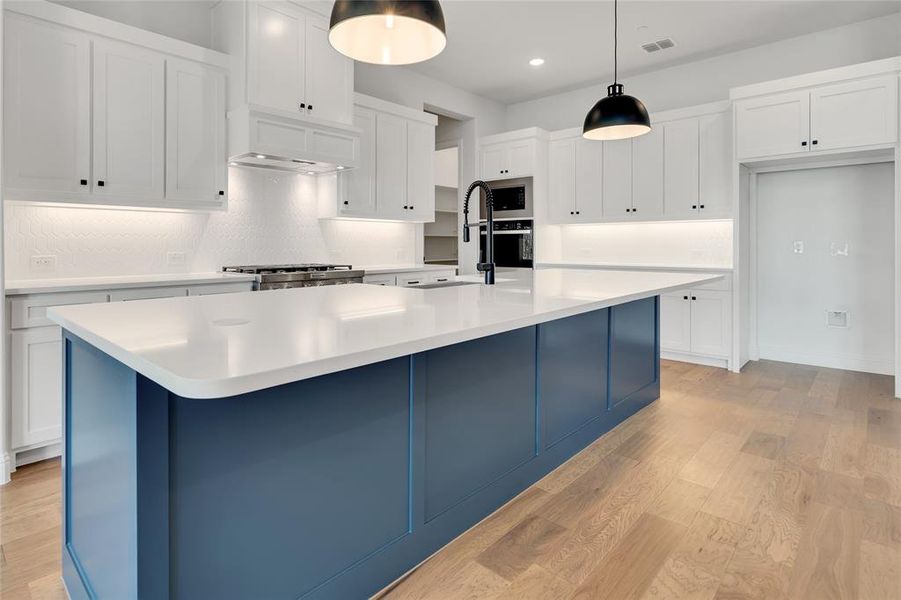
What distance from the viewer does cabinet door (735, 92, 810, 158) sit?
14.0ft

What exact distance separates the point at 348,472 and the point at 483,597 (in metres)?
0.62

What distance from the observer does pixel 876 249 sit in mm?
4504

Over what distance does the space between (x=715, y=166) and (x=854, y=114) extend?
109 centimetres

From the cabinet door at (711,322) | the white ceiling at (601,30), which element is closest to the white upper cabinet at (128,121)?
the white ceiling at (601,30)

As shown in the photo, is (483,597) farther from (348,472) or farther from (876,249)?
(876,249)

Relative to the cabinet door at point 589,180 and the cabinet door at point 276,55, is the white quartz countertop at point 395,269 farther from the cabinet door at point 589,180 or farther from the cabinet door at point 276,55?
the cabinet door at point 589,180

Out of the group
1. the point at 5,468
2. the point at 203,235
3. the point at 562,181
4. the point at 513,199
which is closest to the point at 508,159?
the point at 513,199

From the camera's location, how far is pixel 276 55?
3.81 meters

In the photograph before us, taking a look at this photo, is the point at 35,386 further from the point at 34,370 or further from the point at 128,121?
the point at 128,121

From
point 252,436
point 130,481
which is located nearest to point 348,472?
point 252,436

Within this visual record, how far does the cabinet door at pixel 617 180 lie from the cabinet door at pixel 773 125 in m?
1.11

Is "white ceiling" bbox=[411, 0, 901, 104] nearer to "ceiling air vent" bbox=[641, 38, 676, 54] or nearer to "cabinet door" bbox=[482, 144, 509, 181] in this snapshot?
A: "ceiling air vent" bbox=[641, 38, 676, 54]

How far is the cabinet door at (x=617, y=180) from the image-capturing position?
17.9 feet

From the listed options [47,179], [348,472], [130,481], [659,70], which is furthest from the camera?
[659,70]
